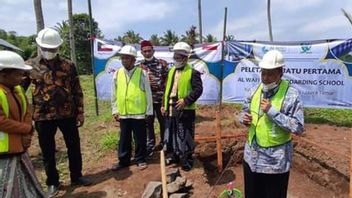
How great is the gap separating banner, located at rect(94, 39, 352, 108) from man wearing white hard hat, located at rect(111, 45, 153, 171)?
2784 mm

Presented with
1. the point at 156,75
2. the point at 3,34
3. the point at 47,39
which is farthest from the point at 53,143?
the point at 3,34

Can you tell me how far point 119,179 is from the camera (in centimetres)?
534

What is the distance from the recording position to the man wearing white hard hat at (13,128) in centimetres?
351

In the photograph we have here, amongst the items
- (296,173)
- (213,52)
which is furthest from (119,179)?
(213,52)

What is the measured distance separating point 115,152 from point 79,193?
5.61 feet

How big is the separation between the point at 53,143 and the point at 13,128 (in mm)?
1433

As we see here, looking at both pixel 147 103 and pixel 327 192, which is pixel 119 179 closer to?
pixel 147 103

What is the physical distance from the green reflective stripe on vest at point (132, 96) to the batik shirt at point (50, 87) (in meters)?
0.77

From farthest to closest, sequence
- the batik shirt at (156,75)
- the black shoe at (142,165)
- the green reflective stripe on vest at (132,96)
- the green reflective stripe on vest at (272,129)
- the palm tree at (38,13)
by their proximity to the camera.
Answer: the palm tree at (38,13) < the batik shirt at (156,75) < the black shoe at (142,165) < the green reflective stripe on vest at (132,96) < the green reflective stripe on vest at (272,129)

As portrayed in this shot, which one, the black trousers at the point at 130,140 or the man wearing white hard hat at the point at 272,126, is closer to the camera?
the man wearing white hard hat at the point at 272,126

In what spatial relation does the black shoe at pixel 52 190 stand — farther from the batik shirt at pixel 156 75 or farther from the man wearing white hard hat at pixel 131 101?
the batik shirt at pixel 156 75

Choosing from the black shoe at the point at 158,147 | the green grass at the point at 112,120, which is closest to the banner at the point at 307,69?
the green grass at the point at 112,120

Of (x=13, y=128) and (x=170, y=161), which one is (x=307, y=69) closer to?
(x=170, y=161)

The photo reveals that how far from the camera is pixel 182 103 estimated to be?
5109 millimetres
